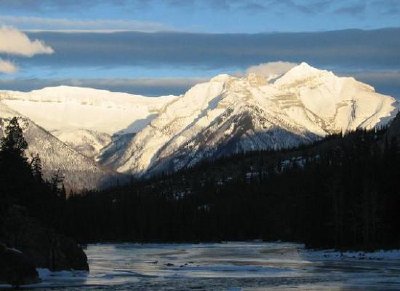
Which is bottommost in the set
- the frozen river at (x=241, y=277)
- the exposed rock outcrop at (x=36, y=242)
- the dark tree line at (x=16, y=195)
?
the frozen river at (x=241, y=277)

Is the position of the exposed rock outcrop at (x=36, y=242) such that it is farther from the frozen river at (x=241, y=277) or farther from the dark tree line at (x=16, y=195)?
the frozen river at (x=241, y=277)

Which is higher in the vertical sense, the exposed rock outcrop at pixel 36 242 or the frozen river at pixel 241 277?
the exposed rock outcrop at pixel 36 242

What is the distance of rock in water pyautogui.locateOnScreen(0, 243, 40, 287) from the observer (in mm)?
68438

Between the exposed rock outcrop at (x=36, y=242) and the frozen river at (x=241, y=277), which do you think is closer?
the frozen river at (x=241, y=277)

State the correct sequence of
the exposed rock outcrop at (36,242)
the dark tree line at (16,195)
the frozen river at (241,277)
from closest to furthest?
1. the frozen river at (241,277)
2. the exposed rock outcrop at (36,242)
3. the dark tree line at (16,195)

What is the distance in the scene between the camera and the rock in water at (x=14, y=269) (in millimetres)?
68438

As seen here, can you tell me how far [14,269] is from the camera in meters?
69.3

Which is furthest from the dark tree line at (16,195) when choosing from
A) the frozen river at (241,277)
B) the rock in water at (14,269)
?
the rock in water at (14,269)

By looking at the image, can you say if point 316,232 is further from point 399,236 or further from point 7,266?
point 7,266

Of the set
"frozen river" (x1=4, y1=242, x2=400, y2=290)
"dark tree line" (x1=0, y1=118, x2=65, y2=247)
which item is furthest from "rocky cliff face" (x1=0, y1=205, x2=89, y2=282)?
"frozen river" (x1=4, y1=242, x2=400, y2=290)

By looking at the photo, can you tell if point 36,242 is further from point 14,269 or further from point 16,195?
point 16,195

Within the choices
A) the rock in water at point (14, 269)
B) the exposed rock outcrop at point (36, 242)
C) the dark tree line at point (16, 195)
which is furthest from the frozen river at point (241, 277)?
the dark tree line at point (16, 195)

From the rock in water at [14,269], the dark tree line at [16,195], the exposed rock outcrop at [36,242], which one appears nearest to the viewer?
the rock in water at [14,269]

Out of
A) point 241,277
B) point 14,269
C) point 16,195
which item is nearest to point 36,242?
point 14,269
